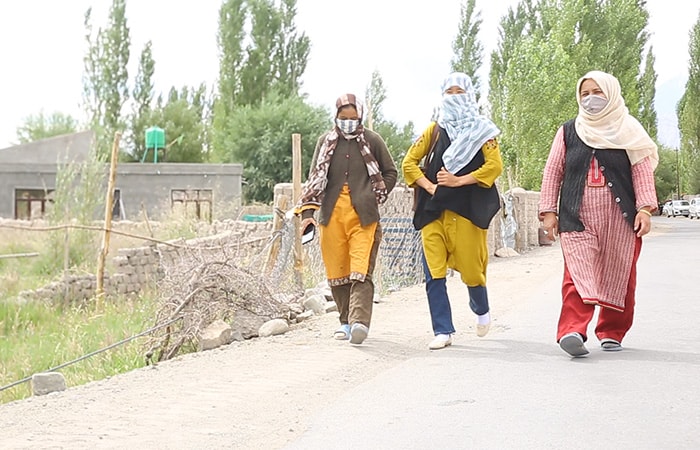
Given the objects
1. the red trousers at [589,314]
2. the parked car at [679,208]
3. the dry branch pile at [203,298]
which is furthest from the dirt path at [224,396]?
the parked car at [679,208]

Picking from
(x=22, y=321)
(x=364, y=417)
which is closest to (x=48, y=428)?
(x=364, y=417)

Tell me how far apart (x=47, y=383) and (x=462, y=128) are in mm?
3562

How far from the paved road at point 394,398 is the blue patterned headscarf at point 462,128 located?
1.43 m

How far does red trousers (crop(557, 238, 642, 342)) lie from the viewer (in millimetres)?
7199

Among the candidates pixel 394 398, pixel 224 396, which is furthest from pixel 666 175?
pixel 394 398

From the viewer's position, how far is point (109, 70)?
59.6 m

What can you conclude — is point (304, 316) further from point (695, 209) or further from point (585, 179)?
point (695, 209)

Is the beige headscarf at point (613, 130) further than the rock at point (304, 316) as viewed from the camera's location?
No

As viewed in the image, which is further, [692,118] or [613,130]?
[692,118]

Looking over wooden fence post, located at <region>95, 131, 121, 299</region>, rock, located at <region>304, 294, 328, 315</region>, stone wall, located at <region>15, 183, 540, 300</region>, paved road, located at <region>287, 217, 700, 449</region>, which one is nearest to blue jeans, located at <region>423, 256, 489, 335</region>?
paved road, located at <region>287, 217, 700, 449</region>

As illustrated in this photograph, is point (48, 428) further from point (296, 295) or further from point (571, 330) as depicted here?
point (296, 295)

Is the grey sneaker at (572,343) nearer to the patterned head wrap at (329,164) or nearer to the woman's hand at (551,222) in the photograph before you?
the woman's hand at (551,222)

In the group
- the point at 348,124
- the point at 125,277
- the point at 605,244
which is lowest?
the point at 125,277

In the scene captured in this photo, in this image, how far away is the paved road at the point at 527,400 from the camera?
195 inches
